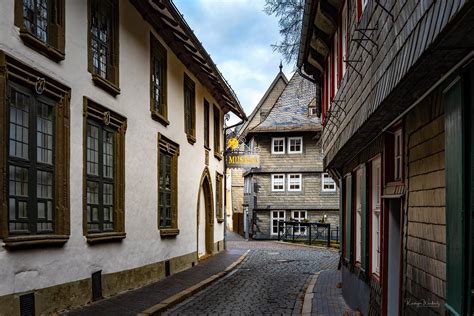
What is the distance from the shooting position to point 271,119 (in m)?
37.7

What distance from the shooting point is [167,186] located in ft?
49.9

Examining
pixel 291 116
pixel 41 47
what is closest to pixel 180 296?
pixel 41 47

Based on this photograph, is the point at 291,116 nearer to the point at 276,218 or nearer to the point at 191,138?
the point at 276,218

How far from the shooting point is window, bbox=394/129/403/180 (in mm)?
6699

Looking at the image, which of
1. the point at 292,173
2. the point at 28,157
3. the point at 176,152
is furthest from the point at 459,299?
the point at 292,173

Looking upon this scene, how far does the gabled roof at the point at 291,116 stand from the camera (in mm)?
36219

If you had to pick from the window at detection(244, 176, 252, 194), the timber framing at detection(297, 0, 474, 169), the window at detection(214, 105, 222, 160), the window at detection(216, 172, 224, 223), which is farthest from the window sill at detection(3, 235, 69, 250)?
the window at detection(244, 176, 252, 194)

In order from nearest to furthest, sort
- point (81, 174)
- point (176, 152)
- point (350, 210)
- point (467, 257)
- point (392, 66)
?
point (467, 257) < point (392, 66) < point (81, 174) < point (350, 210) < point (176, 152)

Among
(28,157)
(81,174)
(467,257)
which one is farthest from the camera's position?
(81,174)

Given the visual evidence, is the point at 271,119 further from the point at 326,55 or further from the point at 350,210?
the point at 350,210

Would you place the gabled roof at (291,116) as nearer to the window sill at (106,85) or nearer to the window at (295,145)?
the window at (295,145)

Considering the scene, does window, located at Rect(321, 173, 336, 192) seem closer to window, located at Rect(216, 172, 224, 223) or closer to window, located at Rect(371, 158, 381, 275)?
window, located at Rect(216, 172, 224, 223)

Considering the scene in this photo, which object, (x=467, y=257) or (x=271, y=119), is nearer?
(x=467, y=257)

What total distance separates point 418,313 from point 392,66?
7.41ft
